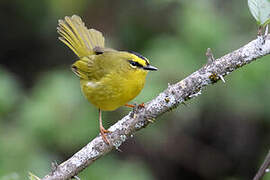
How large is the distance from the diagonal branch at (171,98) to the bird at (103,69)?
321mm

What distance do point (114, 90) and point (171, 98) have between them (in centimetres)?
104

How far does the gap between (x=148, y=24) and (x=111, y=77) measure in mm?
2821

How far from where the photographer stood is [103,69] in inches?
157

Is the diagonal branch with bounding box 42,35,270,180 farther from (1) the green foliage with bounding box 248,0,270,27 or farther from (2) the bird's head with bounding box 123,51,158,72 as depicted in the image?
(2) the bird's head with bounding box 123,51,158,72

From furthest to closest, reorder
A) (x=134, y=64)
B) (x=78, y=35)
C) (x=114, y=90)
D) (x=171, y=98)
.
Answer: (x=78, y=35) < (x=134, y=64) < (x=114, y=90) < (x=171, y=98)

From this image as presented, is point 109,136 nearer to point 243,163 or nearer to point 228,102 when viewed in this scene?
point 228,102

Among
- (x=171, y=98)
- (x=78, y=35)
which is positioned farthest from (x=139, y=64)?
(x=171, y=98)

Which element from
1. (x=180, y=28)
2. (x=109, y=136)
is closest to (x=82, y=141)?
(x=180, y=28)

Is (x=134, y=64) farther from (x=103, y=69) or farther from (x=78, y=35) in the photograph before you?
(x=78, y=35)

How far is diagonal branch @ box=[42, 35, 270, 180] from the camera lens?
2494 mm

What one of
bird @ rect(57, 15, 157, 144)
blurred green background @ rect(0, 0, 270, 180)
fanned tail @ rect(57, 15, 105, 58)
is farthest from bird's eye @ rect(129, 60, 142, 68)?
blurred green background @ rect(0, 0, 270, 180)

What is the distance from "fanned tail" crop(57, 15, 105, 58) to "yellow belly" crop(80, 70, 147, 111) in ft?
2.20

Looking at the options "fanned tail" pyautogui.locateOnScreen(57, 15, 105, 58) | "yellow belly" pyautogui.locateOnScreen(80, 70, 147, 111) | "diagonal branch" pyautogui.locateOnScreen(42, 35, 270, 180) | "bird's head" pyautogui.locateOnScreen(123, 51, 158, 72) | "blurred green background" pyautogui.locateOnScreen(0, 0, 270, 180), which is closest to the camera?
"diagonal branch" pyautogui.locateOnScreen(42, 35, 270, 180)

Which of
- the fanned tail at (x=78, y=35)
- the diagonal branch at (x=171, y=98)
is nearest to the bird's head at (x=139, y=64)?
the fanned tail at (x=78, y=35)
